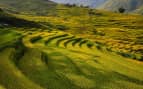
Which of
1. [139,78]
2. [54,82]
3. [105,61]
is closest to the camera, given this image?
[54,82]

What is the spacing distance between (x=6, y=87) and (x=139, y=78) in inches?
439

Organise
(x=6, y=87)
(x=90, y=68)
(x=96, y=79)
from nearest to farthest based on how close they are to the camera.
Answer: (x=6, y=87) → (x=96, y=79) → (x=90, y=68)

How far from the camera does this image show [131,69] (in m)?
25.9

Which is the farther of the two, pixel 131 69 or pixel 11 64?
pixel 131 69

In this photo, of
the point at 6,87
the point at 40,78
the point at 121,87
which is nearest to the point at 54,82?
the point at 40,78

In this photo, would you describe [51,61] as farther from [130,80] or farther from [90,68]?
[130,80]

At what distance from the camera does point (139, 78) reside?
74.6 ft

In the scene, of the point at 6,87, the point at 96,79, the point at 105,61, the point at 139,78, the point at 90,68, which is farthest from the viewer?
the point at 105,61

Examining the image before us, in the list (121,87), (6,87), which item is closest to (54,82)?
(6,87)

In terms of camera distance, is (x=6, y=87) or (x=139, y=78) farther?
(x=139, y=78)

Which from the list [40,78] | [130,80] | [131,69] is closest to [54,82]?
[40,78]

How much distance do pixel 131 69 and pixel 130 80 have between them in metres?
4.18

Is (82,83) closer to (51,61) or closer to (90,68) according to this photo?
(90,68)

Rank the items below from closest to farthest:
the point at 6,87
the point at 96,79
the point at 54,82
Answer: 1. the point at 6,87
2. the point at 54,82
3. the point at 96,79
